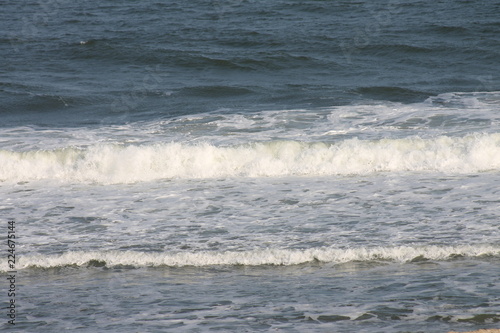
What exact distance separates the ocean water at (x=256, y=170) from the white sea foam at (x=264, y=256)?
2 centimetres

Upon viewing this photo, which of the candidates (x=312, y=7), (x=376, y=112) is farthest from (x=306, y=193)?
(x=312, y=7)

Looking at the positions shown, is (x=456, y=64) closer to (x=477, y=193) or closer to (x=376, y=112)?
(x=376, y=112)

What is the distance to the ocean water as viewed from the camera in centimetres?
554

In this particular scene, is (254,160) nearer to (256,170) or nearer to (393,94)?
(256,170)

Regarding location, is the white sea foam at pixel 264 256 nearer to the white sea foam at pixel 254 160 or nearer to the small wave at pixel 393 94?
the white sea foam at pixel 254 160

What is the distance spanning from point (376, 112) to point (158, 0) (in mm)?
13035

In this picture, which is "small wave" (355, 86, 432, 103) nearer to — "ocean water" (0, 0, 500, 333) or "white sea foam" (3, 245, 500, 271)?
"ocean water" (0, 0, 500, 333)

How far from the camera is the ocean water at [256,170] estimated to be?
5539 millimetres

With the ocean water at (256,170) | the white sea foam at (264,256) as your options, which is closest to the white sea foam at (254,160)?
the ocean water at (256,170)

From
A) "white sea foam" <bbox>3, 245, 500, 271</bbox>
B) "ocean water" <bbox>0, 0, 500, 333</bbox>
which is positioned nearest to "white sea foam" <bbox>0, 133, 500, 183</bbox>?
"ocean water" <bbox>0, 0, 500, 333</bbox>

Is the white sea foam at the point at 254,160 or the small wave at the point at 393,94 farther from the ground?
the small wave at the point at 393,94

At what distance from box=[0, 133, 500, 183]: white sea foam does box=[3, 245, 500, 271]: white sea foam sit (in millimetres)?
3300

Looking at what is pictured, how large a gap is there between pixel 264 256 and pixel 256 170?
361 cm

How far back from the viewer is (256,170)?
33.2 ft
